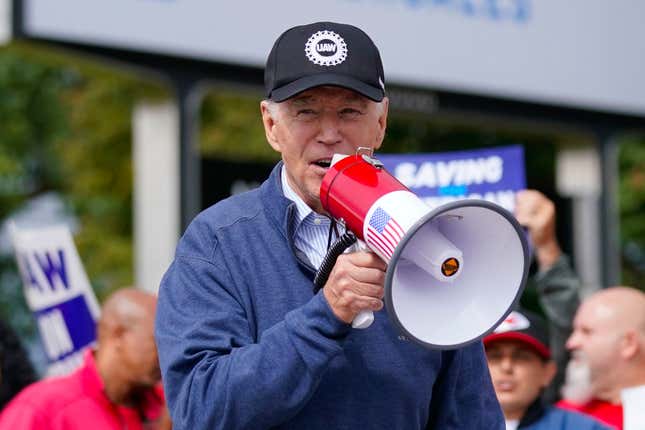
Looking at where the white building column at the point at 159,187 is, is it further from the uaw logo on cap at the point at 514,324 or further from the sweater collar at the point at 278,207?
the sweater collar at the point at 278,207

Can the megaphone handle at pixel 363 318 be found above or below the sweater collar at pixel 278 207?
below

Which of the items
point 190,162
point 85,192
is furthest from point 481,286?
point 85,192

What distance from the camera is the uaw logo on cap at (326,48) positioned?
2.31m

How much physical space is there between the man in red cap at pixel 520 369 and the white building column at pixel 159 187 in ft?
11.8

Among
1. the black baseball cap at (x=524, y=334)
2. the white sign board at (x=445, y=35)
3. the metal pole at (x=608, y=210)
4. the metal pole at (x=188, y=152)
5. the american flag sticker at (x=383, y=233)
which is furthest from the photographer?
the metal pole at (x=608, y=210)

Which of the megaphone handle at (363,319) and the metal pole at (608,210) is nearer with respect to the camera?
the megaphone handle at (363,319)

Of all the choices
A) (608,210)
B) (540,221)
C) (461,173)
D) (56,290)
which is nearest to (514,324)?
(461,173)

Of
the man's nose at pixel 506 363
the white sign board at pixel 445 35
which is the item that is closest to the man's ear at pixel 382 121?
the man's nose at pixel 506 363

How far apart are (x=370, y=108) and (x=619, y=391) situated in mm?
2672

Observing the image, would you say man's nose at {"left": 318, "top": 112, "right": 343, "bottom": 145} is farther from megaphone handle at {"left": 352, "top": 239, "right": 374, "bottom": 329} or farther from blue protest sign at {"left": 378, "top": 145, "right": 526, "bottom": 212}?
blue protest sign at {"left": 378, "top": 145, "right": 526, "bottom": 212}

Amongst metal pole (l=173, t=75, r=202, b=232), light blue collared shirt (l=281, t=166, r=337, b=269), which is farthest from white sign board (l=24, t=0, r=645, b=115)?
light blue collared shirt (l=281, t=166, r=337, b=269)

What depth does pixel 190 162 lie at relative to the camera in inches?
313

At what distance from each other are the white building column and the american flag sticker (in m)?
5.98

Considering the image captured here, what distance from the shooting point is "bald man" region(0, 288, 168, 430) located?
4.44 metres
